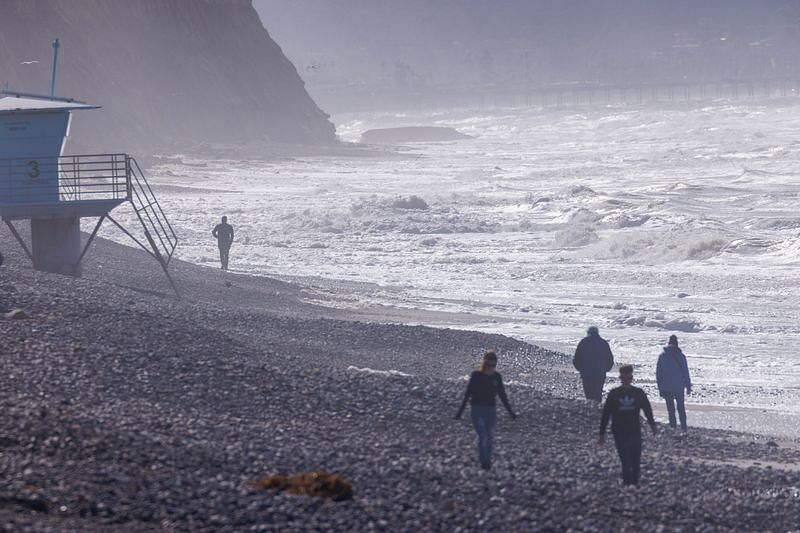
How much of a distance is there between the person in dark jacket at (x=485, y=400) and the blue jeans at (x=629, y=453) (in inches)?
35.9

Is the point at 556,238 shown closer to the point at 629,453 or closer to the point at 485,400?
the point at 629,453

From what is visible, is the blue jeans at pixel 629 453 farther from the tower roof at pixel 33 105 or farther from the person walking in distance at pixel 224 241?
the person walking in distance at pixel 224 241

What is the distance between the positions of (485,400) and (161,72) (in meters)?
74.9

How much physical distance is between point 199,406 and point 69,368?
1.16 metres

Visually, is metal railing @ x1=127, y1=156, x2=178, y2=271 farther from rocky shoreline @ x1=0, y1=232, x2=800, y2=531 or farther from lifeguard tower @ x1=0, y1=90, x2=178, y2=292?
rocky shoreline @ x1=0, y1=232, x2=800, y2=531

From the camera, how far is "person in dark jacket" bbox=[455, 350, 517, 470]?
332 inches

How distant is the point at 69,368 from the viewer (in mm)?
9898

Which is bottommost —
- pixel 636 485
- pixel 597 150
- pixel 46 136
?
pixel 636 485

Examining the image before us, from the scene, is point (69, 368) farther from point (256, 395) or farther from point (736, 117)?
point (736, 117)

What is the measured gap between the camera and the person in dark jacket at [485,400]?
8.43 m

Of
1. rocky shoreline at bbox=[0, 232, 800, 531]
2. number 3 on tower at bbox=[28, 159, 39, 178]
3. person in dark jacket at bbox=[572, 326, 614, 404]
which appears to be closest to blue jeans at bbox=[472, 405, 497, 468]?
rocky shoreline at bbox=[0, 232, 800, 531]

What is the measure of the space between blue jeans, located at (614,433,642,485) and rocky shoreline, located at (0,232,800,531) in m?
0.12

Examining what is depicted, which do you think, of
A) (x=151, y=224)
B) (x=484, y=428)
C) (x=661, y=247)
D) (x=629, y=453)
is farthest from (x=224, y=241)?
(x=629, y=453)


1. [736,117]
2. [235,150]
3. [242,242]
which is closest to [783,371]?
[242,242]
